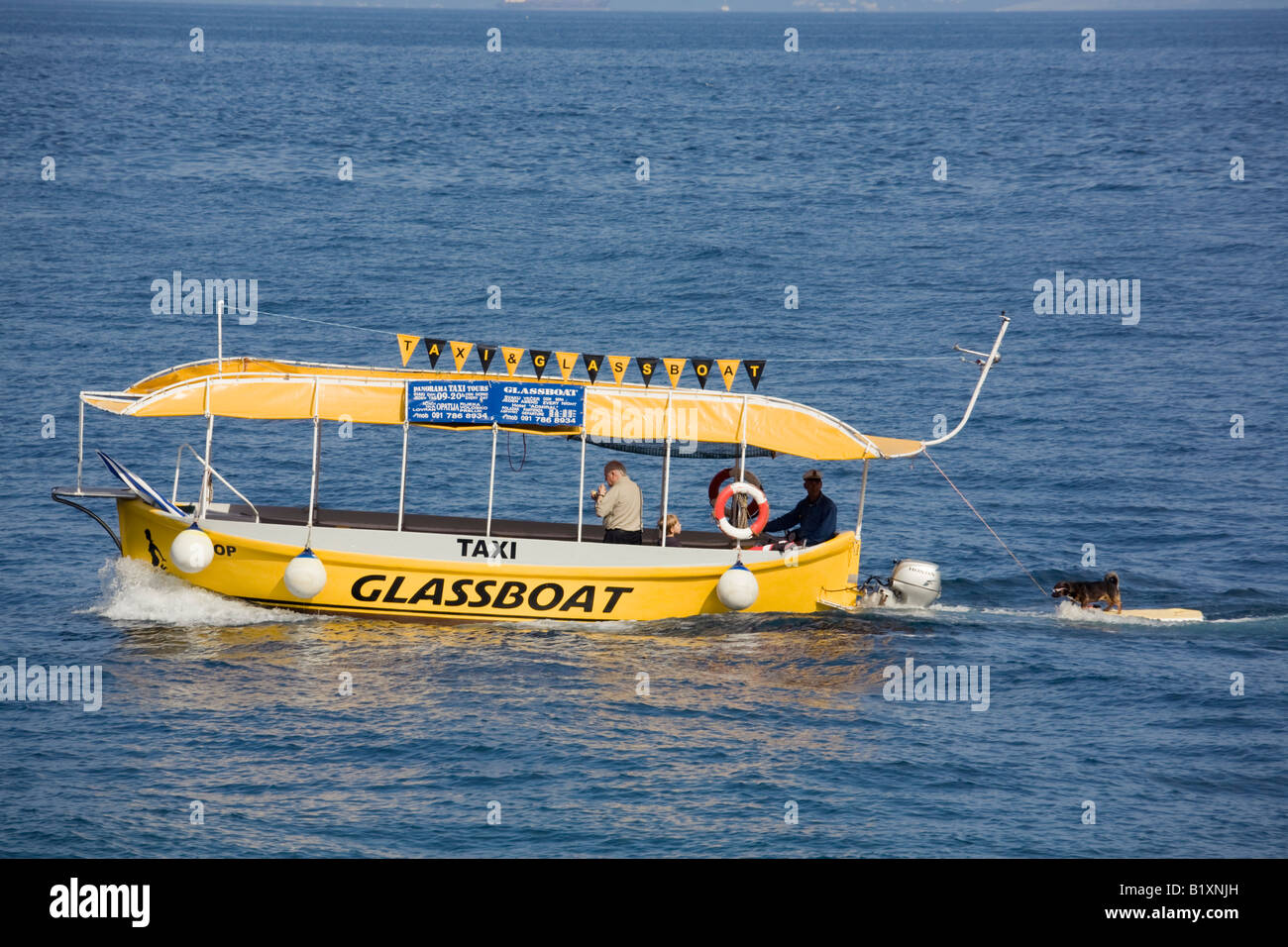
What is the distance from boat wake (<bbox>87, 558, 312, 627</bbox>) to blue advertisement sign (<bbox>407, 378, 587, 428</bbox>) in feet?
12.3

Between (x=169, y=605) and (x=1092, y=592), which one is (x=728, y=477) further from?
(x=169, y=605)

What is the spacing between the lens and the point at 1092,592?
78.4 feet

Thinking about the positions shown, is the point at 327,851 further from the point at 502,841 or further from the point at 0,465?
the point at 0,465

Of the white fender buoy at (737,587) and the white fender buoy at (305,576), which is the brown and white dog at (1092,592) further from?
the white fender buoy at (305,576)

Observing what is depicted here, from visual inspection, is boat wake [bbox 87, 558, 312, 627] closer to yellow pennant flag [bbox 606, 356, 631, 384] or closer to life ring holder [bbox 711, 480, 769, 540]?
yellow pennant flag [bbox 606, 356, 631, 384]

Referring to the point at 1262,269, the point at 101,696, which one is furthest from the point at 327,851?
the point at 1262,269

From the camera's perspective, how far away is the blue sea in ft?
59.6

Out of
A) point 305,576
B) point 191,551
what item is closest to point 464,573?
point 305,576

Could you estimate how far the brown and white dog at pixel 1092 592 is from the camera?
23.9m

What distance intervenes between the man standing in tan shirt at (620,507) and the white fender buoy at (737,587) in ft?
5.20

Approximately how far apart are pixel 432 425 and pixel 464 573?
2.34 metres

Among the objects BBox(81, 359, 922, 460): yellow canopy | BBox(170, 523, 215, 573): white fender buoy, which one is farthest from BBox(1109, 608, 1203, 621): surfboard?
BBox(170, 523, 215, 573): white fender buoy

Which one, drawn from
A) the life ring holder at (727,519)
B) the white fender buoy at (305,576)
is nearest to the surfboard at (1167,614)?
the life ring holder at (727,519)

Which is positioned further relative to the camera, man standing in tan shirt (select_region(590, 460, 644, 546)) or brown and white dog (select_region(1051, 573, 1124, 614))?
brown and white dog (select_region(1051, 573, 1124, 614))
